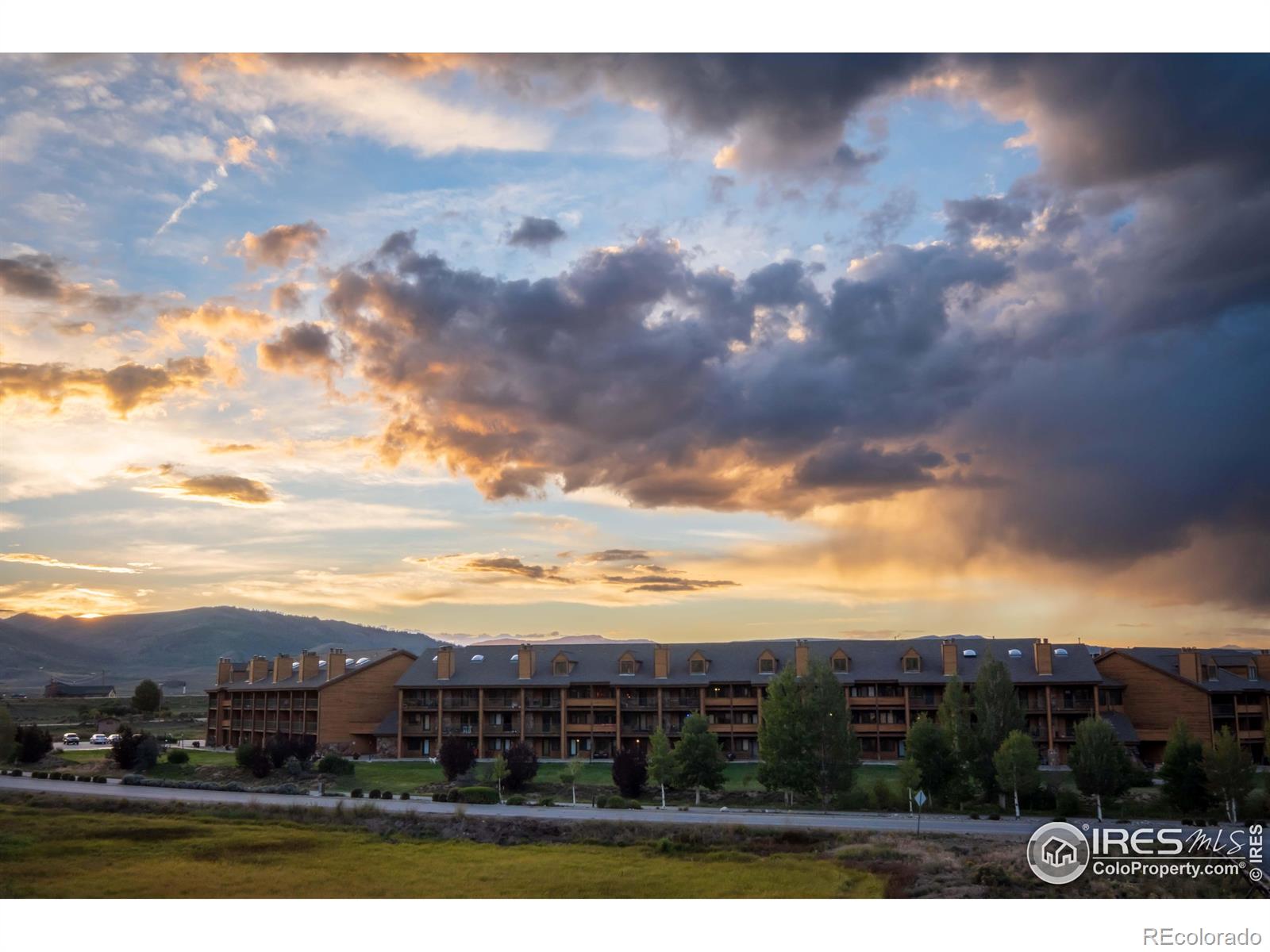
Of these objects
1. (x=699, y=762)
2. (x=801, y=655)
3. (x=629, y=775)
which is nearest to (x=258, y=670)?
(x=629, y=775)

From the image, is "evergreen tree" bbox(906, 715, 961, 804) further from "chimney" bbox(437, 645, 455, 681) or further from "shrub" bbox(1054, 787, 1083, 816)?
"chimney" bbox(437, 645, 455, 681)

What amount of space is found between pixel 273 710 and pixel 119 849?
48232 millimetres

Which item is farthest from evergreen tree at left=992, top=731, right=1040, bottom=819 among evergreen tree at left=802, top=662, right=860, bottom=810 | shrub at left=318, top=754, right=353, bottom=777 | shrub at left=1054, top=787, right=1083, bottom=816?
shrub at left=318, top=754, right=353, bottom=777

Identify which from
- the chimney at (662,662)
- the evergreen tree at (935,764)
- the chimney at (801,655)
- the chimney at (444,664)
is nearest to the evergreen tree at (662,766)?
the evergreen tree at (935,764)

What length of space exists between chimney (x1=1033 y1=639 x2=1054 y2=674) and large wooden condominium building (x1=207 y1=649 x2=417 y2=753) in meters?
49.8

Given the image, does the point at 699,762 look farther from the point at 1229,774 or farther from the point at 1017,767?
the point at 1229,774

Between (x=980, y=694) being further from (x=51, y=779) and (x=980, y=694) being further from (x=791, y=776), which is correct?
(x=51, y=779)

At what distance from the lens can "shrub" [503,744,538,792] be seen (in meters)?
58.7

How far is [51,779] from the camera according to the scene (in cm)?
6025

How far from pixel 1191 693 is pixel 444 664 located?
54753 mm

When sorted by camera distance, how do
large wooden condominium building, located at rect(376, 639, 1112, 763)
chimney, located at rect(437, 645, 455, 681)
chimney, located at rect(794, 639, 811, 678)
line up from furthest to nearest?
chimney, located at rect(437, 645, 455, 681)
chimney, located at rect(794, 639, 811, 678)
large wooden condominium building, located at rect(376, 639, 1112, 763)

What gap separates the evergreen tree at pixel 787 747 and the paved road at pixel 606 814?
3.94 meters

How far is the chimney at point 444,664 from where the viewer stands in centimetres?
8106

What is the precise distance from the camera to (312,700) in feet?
265
